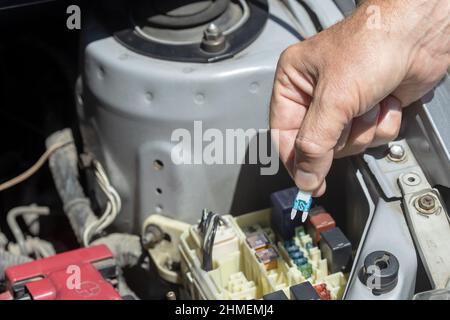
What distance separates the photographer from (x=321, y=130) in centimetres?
111

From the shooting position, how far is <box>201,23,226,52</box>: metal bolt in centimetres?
142

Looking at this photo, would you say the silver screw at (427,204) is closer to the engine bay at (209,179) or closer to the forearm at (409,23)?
the engine bay at (209,179)

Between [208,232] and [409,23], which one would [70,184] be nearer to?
[208,232]

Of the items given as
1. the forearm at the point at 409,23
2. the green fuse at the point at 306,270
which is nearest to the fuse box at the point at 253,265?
the green fuse at the point at 306,270

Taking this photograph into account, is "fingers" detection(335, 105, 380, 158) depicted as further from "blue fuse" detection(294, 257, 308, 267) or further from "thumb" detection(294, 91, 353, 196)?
"blue fuse" detection(294, 257, 308, 267)

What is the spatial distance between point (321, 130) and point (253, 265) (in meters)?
0.34

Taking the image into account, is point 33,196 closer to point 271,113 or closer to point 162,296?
point 162,296

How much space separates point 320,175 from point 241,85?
268 mm

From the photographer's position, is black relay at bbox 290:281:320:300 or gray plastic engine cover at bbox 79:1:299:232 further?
gray plastic engine cover at bbox 79:1:299:232

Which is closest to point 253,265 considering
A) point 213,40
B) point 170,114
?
point 170,114

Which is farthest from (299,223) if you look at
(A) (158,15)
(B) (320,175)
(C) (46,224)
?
(C) (46,224)

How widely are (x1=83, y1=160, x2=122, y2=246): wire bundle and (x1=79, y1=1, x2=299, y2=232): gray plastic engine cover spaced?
17mm

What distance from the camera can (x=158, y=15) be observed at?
1452 mm

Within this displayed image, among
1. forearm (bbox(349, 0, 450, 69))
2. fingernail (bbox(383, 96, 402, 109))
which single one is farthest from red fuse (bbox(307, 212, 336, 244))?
forearm (bbox(349, 0, 450, 69))
